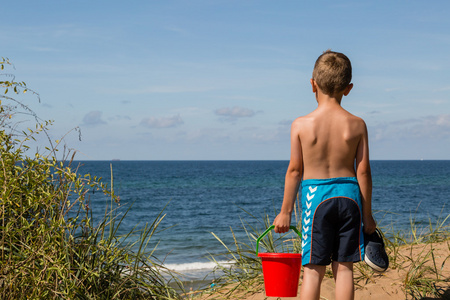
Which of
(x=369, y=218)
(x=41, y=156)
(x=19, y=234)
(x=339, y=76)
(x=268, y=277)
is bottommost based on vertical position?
(x=268, y=277)

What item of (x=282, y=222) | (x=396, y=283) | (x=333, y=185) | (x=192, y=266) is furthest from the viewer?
(x=192, y=266)

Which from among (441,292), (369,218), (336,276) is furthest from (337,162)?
(441,292)

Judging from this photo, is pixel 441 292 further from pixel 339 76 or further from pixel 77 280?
pixel 77 280

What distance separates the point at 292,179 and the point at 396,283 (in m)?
1.78

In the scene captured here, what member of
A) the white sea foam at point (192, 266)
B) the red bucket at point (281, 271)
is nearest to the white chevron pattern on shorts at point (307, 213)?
the red bucket at point (281, 271)

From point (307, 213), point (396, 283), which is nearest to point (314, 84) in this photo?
point (307, 213)

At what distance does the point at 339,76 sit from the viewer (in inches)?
122

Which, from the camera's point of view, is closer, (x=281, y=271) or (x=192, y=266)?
(x=281, y=271)

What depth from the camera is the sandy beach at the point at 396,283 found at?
3.97 m

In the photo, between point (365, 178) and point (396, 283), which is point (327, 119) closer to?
point (365, 178)

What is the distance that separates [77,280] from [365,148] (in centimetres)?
234

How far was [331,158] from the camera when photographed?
10.0 ft

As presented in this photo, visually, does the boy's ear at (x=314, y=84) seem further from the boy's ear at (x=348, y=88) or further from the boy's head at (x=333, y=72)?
the boy's ear at (x=348, y=88)

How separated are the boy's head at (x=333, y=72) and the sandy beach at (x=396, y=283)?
75.1 inches
